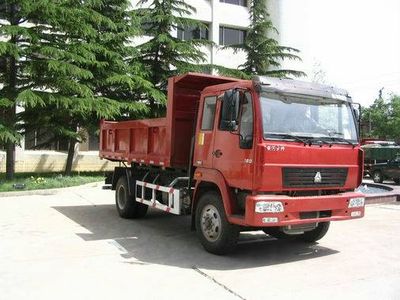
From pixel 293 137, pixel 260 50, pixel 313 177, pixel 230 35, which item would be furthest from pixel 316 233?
pixel 230 35

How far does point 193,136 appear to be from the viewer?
9.17 metres

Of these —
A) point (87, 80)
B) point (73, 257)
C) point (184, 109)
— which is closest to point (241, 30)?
point (87, 80)

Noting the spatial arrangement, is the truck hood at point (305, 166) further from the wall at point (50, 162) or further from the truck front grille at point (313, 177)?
the wall at point (50, 162)

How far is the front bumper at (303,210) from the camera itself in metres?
7.40

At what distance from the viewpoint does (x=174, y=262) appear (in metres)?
7.77

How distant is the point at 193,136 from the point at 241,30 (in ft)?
102

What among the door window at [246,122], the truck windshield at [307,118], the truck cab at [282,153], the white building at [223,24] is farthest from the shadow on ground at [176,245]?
the white building at [223,24]

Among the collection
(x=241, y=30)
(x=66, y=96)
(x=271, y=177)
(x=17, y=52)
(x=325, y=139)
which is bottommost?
(x=271, y=177)

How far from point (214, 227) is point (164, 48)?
1719cm

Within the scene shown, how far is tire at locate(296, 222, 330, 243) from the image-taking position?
30.0 feet

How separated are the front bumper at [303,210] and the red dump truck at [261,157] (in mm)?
14

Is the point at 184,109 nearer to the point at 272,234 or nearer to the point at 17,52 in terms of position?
the point at 272,234

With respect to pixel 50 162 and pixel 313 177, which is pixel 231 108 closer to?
pixel 313 177

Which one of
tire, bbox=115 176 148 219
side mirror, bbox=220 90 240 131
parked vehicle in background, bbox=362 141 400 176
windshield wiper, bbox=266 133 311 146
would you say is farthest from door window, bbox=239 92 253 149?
parked vehicle in background, bbox=362 141 400 176
